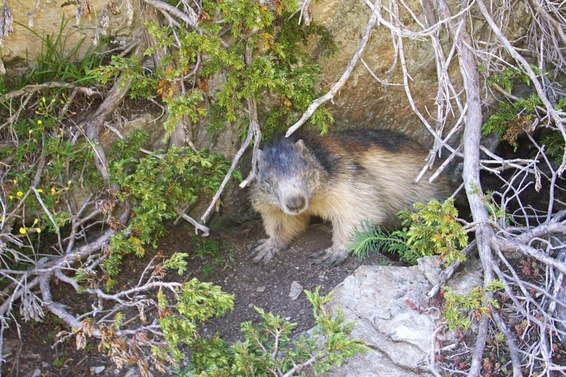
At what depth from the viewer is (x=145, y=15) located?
16.3ft

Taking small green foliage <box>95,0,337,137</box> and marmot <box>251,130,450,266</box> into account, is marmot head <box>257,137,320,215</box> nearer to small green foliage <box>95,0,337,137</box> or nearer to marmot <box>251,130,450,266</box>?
marmot <box>251,130,450,266</box>

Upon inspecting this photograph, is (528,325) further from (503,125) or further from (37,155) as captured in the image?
(37,155)

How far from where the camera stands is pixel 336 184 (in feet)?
17.6

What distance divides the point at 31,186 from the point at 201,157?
1276mm

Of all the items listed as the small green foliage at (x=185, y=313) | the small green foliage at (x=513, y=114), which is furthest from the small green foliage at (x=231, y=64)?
the small green foliage at (x=513, y=114)

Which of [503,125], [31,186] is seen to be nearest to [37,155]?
[31,186]

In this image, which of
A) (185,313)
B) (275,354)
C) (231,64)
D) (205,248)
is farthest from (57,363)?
(231,64)

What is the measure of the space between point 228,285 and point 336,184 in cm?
128

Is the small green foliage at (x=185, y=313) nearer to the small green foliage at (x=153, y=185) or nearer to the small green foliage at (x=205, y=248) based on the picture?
the small green foliage at (x=153, y=185)

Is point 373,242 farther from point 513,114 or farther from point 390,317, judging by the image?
point 513,114

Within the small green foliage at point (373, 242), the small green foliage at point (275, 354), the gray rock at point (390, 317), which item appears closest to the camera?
the small green foliage at point (275, 354)

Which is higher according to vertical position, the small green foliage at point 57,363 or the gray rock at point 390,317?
the gray rock at point 390,317

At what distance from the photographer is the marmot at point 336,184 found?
5.08 metres

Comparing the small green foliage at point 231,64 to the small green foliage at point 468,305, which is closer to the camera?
the small green foliage at point 468,305
